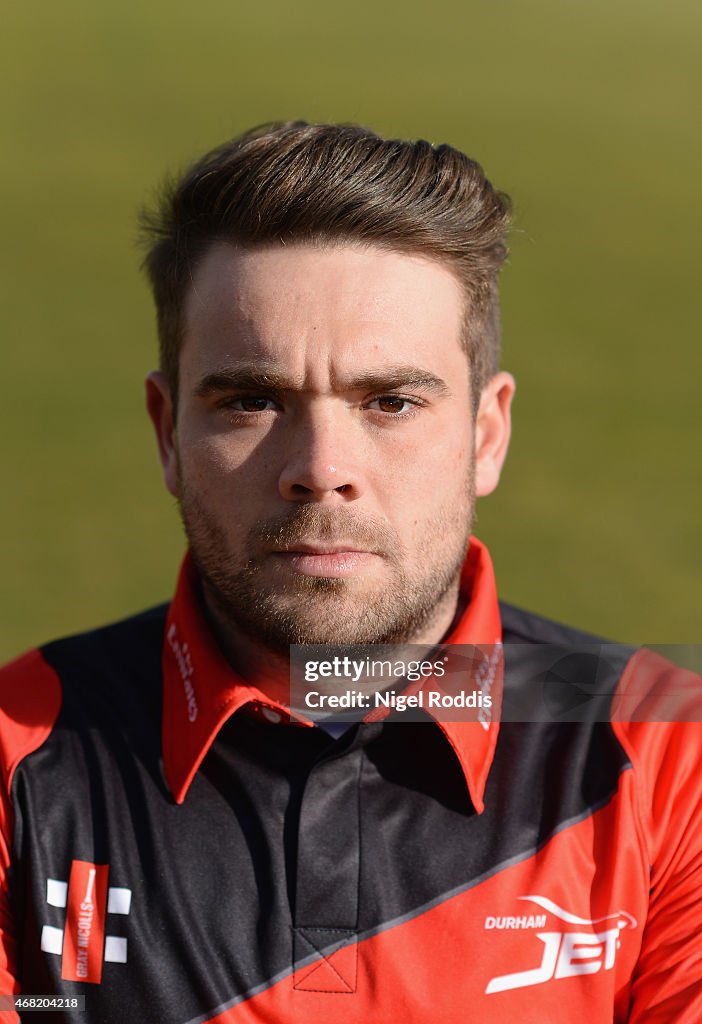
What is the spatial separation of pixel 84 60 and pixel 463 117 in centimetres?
505

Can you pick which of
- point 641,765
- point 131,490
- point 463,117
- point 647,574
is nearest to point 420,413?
point 641,765

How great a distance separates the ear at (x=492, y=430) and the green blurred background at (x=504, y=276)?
77.8 inches

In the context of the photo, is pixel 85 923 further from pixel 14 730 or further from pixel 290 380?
pixel 290 380

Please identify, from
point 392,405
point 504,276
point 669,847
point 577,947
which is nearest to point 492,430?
point 392,405

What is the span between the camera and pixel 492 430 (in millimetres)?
2875

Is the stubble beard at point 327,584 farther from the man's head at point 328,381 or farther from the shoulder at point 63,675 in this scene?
the shoulder at point 63,675

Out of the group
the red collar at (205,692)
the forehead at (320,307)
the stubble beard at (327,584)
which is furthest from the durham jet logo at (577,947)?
the forehead at (320,307)

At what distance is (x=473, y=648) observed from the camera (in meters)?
2.67

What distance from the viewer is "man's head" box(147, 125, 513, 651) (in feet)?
7.97

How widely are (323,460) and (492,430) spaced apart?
24.5 inches

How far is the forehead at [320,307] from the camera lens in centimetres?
244

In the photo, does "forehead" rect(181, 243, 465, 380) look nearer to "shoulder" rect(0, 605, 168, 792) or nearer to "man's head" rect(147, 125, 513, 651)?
"man's head" rect(147, 125, 513, 651)

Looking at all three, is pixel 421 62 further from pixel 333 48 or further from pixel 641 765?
pixel 641 765

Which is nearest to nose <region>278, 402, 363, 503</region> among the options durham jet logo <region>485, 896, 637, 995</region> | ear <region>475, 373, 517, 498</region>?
ear <region>475, 373, 517, 498</region>
